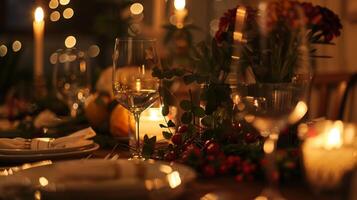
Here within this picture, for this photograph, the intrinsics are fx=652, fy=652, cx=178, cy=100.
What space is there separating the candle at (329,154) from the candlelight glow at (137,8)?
13.3 ft

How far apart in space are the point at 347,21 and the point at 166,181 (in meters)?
2.15

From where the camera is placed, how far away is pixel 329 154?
2.39 feet

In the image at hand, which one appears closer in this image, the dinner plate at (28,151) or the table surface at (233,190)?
the table surface at (233,190)

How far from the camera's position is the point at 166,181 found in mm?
716

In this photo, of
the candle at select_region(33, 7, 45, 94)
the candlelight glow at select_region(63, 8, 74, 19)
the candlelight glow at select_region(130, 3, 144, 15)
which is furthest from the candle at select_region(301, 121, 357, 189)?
the candlelight glow at select_region(63, 8, 74, 19)

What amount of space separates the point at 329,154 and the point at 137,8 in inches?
175

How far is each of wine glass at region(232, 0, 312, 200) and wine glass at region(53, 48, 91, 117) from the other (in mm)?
984

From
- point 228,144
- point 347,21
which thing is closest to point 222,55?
point 228,144

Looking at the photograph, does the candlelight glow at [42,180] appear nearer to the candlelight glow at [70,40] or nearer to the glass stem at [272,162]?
the glass stem at [272,162]

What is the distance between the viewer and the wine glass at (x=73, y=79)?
5.98 feet

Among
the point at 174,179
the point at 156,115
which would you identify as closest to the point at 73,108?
the point at 156,115

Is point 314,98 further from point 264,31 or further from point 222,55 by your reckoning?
point 264,31

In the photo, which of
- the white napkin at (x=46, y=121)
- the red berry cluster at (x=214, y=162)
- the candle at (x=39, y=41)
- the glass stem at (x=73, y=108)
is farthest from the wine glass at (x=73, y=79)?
the red berry cluster at (x=214, y=162)

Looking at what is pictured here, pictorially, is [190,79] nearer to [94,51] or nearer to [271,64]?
[271,64]
